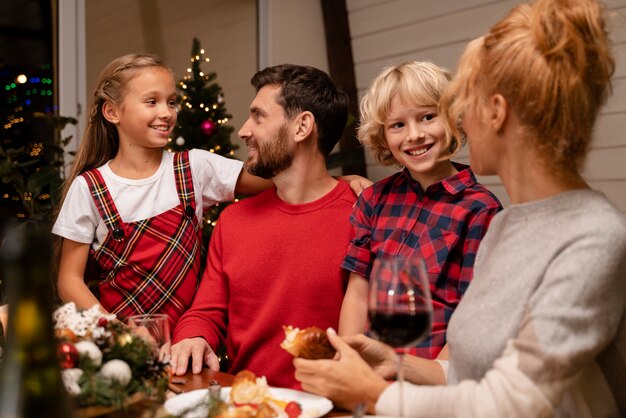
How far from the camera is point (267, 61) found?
17.2 feet

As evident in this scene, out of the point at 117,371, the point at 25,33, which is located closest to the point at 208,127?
the point at 25,33

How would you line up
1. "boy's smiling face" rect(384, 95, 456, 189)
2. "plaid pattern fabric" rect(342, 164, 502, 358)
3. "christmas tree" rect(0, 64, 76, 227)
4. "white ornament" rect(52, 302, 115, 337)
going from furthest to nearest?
"christmas tree" rect(0, 64, 76, 227)
"boy's smiling face" rect(384, 95, 456, 189)
"plaid pattern fabric" rect(342, 164, 502, 358)
"white ornament" rect(52, 302, 115, 337)

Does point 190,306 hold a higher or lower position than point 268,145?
lower

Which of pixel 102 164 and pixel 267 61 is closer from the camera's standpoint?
pixel 102 164

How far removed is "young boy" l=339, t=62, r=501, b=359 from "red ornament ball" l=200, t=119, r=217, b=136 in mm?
2110

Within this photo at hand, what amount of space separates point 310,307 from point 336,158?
9.25ft

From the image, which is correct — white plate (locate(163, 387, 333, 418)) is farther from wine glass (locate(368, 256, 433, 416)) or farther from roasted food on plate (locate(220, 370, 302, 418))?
wine glass (locate(368, 256, 433, 416))

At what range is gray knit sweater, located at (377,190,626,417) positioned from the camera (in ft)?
3.74

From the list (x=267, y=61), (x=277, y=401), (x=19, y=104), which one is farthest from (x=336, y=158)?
(x=277, y=401)

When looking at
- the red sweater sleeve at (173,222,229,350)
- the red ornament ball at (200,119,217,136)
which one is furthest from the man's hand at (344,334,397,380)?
the red ornament ball at (200,119,217,136)

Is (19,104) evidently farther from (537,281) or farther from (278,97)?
(537,281)

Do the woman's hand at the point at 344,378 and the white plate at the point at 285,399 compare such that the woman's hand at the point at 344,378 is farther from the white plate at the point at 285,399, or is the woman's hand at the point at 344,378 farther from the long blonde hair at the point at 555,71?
the long blonde hair at the point at 555,71

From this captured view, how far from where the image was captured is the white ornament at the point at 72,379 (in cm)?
116

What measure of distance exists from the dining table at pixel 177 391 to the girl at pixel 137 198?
1.78 ft
